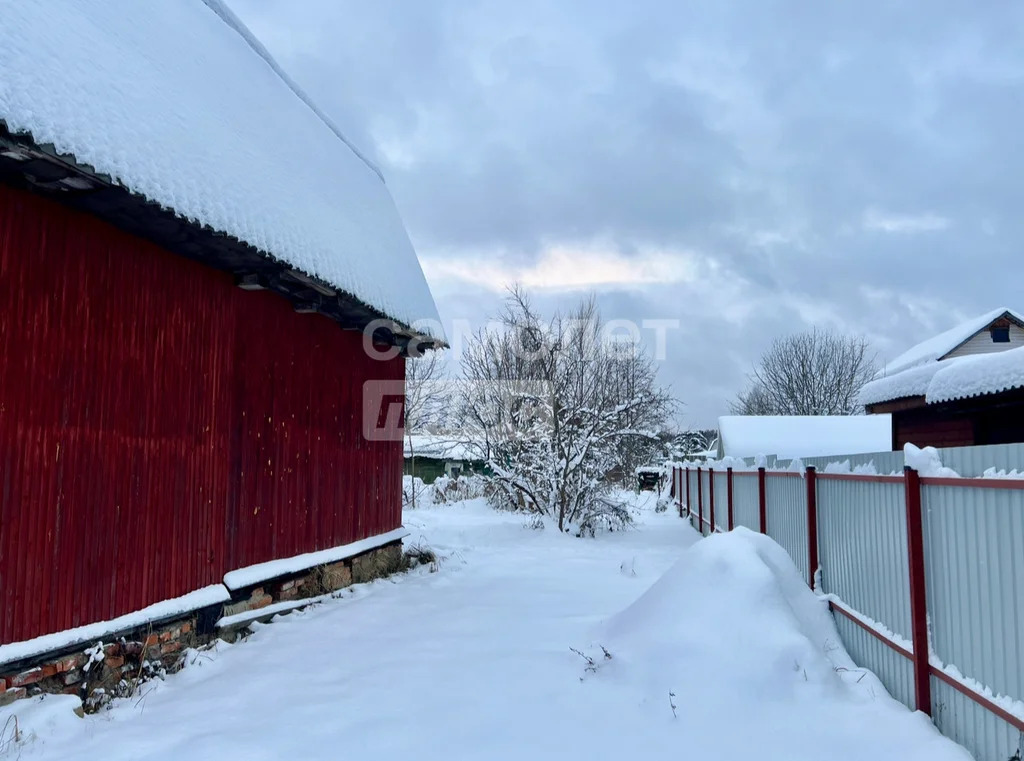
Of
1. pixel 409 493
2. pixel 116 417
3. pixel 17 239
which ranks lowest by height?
pixel 409 493

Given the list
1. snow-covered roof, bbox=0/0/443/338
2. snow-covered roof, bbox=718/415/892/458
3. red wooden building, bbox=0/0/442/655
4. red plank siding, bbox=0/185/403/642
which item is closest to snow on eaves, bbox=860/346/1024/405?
snow-covered roof, bbox=0/0/443/338

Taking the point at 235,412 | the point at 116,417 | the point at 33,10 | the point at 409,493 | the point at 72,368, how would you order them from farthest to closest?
1. the point at 409,493
2. the point at 235,412
3. the point at 116,417
4. the point at 72,368
5. the point at 33,10

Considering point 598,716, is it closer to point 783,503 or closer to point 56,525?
point 56,525

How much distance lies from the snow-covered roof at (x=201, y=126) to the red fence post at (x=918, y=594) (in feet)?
14.2

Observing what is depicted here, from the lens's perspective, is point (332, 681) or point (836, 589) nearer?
point (332, 681)

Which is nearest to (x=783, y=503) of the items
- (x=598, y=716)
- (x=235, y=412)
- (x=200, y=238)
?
(x=598, y=716)

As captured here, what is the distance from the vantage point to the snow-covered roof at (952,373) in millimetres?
7688

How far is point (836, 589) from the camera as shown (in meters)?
5.33

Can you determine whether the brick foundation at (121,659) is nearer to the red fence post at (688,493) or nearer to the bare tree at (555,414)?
the bare tree at (555,414)

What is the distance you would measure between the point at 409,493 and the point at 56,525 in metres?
18.2

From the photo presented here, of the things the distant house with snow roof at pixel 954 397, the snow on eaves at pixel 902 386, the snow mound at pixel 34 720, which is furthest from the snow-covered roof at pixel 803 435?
the snow mound at pixel 34 720

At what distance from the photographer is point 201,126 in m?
5.23

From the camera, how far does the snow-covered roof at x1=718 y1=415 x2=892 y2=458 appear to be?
21172 mm

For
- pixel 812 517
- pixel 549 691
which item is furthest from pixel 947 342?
pixel 549 691
